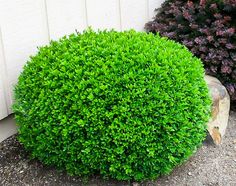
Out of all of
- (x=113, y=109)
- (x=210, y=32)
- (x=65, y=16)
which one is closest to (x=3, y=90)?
(x=65, y=16)

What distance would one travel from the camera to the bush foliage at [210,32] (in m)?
3.44

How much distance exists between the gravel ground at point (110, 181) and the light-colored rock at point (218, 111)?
0.14m

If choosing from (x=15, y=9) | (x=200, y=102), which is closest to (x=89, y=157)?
(x=200, y=102)

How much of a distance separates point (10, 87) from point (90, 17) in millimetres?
926

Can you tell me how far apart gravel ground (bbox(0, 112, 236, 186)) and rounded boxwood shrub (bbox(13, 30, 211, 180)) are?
100 millimetres

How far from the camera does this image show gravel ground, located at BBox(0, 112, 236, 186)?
268 centimetres

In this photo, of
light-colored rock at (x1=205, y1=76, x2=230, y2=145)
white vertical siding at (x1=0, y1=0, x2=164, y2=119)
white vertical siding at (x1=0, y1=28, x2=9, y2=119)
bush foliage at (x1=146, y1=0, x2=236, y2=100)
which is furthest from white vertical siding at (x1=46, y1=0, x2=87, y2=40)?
light-colored rock at (x1=205, y1=76, x2=230, y2=145)

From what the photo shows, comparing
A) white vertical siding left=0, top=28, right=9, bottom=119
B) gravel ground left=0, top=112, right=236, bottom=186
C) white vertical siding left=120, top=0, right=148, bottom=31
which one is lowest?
gravel ground left=0, top=112, right=236, bottom=186

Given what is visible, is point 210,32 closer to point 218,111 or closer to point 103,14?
point 218,111

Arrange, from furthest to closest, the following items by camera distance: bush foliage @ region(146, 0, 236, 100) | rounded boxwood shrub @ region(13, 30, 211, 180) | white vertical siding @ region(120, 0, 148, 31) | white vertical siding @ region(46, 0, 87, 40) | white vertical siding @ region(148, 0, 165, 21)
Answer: white vertical siding @ region(148, 0, 165, 21), white vertical siding @ region(120, 0, 148, 31), bush foliage @ region(146, 0, 236, 100), white vertical siding @ region(46, 0, 87, 40), rounded boxwood shrub @ region(13, 30, 211, 180)

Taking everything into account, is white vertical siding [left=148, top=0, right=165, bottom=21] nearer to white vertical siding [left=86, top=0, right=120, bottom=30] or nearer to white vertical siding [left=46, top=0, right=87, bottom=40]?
white vertical siding [left=86, top=0, right=120, bottom=30]

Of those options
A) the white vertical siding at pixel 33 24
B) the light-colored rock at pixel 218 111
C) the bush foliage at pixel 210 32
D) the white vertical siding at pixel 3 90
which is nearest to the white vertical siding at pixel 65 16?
the white vertical siding at pixel 33 24

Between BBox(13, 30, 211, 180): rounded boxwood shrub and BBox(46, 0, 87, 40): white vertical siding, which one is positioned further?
BBox(46, 0, 87, 40): white vertical siding

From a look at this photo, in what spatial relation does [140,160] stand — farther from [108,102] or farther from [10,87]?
[10,87]
